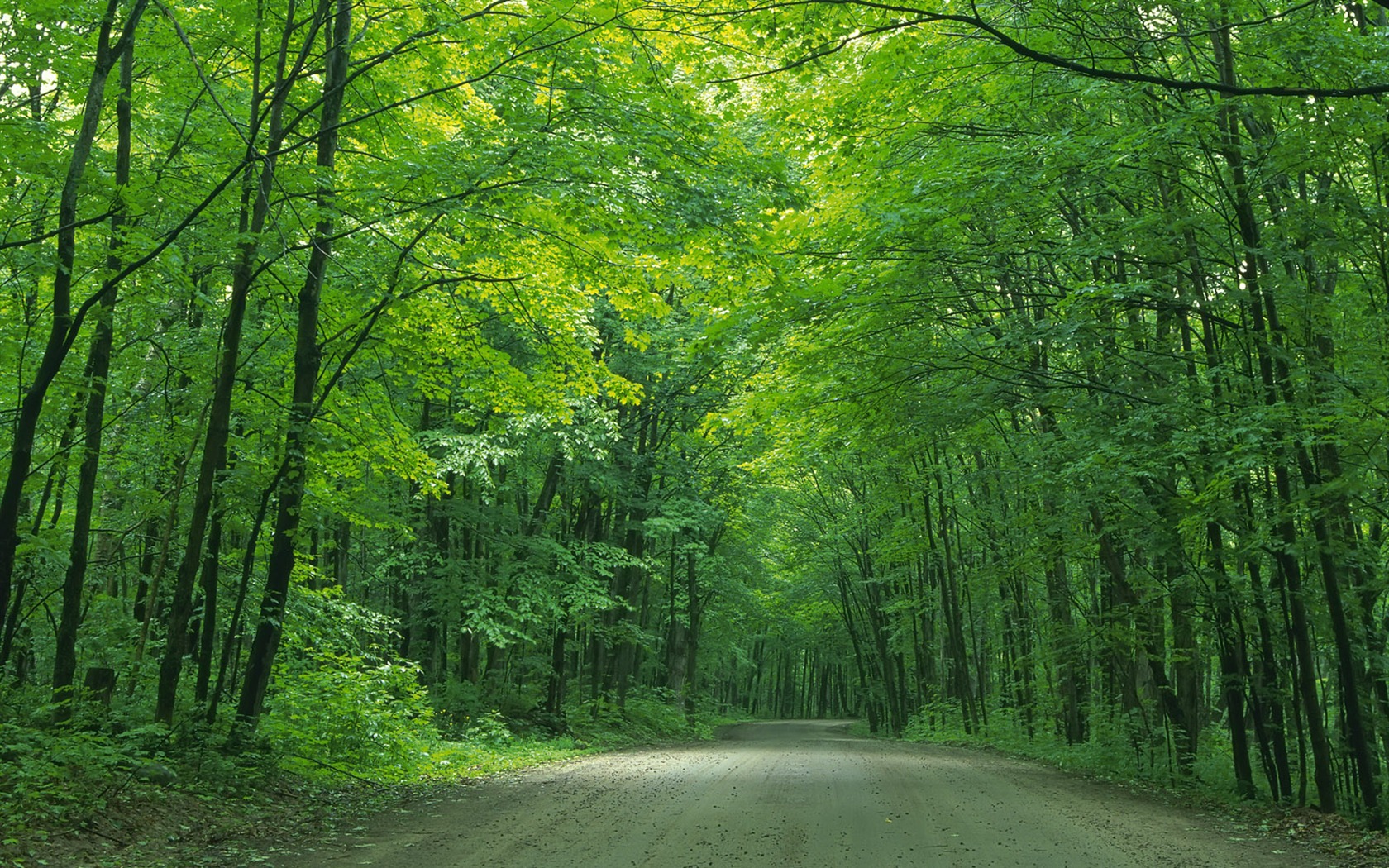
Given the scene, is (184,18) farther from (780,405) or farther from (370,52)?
(780,405)

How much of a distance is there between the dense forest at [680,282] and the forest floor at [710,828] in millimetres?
1084

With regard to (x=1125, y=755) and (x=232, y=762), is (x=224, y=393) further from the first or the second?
(x=1125, y=755)

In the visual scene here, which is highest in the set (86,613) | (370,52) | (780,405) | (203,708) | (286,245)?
(370,52)

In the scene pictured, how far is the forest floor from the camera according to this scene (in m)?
6.67

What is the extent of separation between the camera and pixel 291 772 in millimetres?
10016

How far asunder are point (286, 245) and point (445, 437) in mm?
6318

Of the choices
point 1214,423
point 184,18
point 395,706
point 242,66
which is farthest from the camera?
point 395,706

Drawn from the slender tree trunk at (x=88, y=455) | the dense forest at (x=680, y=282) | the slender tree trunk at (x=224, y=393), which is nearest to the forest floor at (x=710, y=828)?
the dense forest at (x=680, y=282)

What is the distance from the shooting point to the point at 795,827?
26.6 ft

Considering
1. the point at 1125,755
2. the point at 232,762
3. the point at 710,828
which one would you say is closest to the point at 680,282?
the point at 710,828

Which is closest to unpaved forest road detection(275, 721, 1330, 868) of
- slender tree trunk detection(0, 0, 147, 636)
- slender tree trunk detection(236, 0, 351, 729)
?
slender tree trunk detection(236, 0, 351, 729)

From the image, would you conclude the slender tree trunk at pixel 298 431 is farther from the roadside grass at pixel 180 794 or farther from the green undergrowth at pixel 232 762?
the roadside grass at pixel 180 794

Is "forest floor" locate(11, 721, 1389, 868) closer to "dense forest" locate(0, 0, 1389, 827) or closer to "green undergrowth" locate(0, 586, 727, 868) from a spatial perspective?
"green undergrowth" locate(0, 586, 727, 868)

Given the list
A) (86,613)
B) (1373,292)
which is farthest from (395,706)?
(1373,292)
